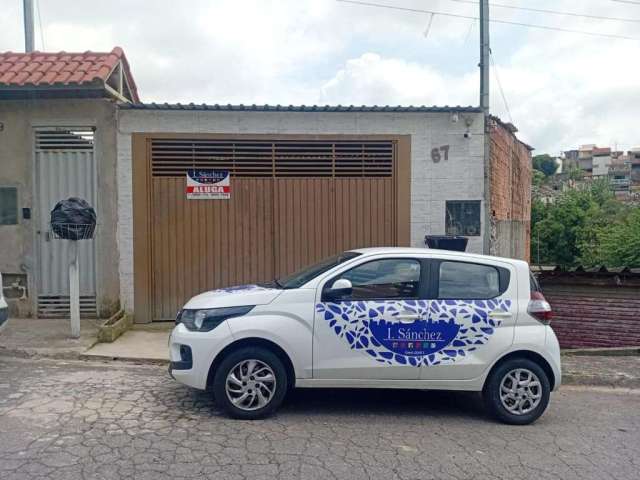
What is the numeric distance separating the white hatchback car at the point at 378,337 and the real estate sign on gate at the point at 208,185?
4.09 meters

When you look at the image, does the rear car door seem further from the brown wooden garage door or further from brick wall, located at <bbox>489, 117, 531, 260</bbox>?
brick wall, located at <bbox>489, 117, 531, 260</bbox>

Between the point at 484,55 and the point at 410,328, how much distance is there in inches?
251

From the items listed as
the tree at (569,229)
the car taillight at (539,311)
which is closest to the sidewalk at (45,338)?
the car taillight at (539,311)

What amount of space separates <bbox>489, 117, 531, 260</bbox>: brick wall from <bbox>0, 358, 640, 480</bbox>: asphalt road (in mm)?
4525

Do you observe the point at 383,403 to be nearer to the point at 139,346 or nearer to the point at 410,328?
the point at 410,328

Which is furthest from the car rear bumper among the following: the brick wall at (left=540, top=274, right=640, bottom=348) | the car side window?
the brick wall at (left=540, top=274, right=640, bottom=348)

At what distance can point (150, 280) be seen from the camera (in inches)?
377

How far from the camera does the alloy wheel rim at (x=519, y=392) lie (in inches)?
224

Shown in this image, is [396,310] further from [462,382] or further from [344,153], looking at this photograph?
[344,153]

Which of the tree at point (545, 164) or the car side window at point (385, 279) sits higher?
the tree at point (545, 164)

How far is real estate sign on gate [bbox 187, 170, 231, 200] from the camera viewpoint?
967 cm

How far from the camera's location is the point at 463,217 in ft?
32.7

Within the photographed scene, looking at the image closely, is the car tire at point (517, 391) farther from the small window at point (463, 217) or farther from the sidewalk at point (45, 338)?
the sidewalk at point (45, 338)

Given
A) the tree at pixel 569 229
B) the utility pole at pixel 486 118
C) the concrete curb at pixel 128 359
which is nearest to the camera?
the concrete curb at pixel 128 359
